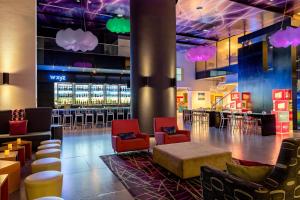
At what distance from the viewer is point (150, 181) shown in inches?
147

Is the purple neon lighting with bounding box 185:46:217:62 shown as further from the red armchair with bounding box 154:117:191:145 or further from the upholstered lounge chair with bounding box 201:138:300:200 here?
the upholstered lounge chair with bounding box 201:138:300:200

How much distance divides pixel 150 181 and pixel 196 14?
343 inches

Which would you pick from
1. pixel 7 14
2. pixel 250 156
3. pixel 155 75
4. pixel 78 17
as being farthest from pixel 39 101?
pixel 250 156

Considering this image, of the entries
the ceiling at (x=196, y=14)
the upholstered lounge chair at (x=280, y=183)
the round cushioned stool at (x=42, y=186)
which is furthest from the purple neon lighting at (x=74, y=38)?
the upholstered lounge chair at (x=280, y=183)

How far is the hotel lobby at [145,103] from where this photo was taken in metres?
3.15

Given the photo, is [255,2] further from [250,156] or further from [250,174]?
[250,174]

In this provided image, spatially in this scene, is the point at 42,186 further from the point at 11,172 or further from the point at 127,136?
the point at 127,136

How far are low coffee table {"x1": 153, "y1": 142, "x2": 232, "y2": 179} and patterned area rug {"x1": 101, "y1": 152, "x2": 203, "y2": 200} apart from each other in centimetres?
15

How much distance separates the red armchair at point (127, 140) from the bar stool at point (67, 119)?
5900mm

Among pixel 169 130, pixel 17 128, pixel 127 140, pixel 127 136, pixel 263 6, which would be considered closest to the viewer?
pixel 127 140

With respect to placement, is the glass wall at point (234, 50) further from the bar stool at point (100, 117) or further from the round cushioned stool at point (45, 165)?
the round cushioned stool at point (45, 165)

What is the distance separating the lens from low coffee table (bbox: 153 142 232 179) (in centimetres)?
370

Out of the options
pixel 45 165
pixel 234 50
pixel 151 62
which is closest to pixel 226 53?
pixel 234 50

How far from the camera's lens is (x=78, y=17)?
11188 millimetres
